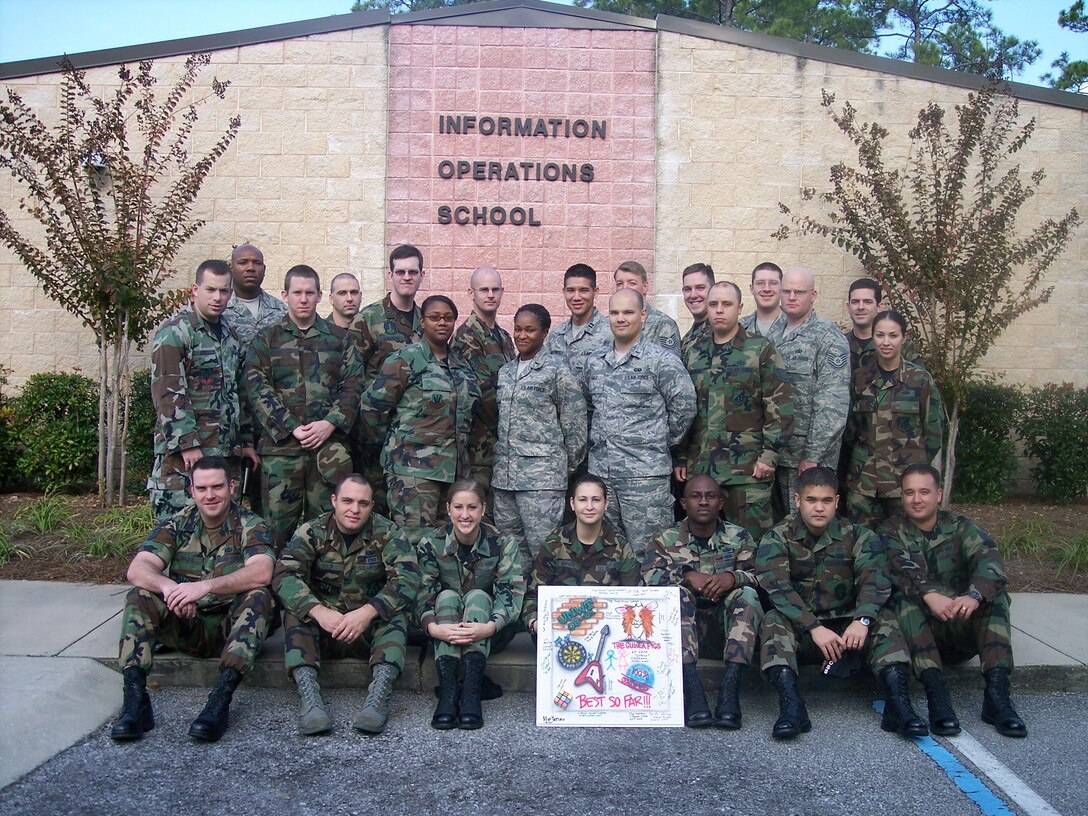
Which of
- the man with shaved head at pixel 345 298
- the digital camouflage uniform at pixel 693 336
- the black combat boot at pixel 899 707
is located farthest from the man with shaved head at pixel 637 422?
the man with shaved head at pixel 345 298

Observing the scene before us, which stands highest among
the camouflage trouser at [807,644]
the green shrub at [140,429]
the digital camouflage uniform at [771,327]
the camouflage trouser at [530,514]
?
the digital camouflage uniform at [771,327]

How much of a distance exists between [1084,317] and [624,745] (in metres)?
8.32

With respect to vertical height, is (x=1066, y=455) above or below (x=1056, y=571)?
above

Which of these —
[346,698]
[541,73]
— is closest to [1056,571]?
[346,698]

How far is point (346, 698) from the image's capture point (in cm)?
514

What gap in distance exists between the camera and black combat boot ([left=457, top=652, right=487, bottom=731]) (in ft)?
15.7

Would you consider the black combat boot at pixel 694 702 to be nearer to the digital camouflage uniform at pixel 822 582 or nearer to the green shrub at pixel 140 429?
the digital camouflage uniform at pixel 822 582

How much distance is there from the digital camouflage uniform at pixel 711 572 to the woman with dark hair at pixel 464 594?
2.54 ft

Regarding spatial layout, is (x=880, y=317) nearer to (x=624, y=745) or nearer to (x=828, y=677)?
(x=828, y=677)

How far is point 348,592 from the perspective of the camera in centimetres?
529

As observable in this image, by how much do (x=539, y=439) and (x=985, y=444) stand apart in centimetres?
586

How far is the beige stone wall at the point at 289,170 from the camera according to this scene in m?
10.2

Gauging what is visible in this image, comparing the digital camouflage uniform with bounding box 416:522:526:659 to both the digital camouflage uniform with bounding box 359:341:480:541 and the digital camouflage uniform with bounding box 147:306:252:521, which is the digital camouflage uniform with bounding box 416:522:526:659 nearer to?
the digital camouflage uniform with bounding box 359:341:480:541

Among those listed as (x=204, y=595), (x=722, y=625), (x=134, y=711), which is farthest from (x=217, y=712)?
(x=722, y=625)
